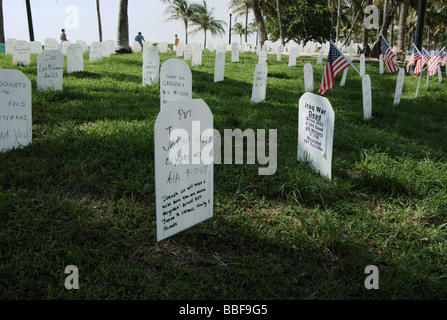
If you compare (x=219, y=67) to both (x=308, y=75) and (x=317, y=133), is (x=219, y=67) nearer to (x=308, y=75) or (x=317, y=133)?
(x=308, y=75)

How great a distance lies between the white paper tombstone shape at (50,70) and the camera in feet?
17.7

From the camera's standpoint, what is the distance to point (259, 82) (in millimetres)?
6441

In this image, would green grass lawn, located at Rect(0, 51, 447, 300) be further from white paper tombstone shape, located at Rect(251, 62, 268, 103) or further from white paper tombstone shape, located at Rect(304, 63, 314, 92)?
white paper tombstone shape, located at Rect(304, 63, 314, 92)

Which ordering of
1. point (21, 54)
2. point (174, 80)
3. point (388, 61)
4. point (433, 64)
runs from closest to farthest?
point (174, 80)
point (388, 61)
point (21, 54)
point (433, 64)

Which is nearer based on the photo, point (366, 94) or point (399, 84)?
point (366, 94)

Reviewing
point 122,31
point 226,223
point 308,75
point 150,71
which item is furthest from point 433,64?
point 122,31

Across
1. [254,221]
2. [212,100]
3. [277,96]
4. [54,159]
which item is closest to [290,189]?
[254,221]

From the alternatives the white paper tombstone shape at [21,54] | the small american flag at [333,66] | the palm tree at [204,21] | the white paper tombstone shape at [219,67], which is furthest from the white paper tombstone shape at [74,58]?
the palm tree at [204,21]

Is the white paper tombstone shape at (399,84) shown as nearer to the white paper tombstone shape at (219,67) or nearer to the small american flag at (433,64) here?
the small american flag at (433,64)

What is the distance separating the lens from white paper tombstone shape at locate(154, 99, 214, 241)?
213 cm

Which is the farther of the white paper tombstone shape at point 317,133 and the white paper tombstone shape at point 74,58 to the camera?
the white paper tombstone shape at point 74,58

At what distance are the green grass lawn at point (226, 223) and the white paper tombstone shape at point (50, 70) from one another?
1140mm

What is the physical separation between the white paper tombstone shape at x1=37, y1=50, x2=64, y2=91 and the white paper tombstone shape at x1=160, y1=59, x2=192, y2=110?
2320 millimetres

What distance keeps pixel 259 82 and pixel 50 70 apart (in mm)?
3759
